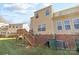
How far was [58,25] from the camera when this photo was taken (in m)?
2.09

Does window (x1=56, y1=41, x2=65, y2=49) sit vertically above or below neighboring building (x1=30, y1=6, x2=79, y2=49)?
below

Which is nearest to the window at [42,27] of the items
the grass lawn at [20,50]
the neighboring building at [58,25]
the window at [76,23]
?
the neighboring building at [58,25]

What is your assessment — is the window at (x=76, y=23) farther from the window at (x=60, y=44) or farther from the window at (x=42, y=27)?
the window at (x=42, y=27)

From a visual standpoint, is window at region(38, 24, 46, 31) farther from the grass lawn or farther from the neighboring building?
the grass lawn

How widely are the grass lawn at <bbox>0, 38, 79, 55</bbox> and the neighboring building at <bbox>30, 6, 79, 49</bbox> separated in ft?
0.32

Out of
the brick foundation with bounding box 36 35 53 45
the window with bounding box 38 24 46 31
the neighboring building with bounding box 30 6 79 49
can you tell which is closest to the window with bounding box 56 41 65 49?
the neighboring building with bounding box 30 6 79 49

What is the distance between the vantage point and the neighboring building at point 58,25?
205 centimetres

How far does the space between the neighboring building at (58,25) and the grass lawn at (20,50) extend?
0.10m

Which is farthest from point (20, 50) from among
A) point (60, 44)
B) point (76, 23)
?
point (76, 23)

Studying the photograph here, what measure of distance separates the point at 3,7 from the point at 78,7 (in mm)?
943

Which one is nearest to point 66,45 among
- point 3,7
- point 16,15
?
point 16,15

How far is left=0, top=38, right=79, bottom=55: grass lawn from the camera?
80.3 inches

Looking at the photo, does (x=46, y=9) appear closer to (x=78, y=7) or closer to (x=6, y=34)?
(x=78, y=7)

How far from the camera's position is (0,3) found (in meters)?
2.09
